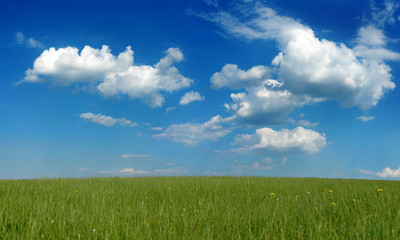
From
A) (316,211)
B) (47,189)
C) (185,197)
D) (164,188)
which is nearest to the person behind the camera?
(316,211)

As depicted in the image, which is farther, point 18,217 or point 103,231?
point 18,217

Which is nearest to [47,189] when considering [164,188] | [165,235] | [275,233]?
[164,188]

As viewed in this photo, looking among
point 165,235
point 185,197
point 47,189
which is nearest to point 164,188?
point 185,197

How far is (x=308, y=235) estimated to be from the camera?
4668 millimetres

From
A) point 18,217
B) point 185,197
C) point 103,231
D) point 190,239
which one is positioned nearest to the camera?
point 190,239

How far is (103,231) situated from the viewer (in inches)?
190

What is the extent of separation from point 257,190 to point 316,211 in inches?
174

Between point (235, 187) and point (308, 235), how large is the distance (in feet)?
21.6

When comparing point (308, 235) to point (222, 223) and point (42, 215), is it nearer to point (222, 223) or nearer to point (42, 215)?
point (222, 223)

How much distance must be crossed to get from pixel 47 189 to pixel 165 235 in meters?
6.87

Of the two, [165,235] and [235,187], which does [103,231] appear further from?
[235,187]

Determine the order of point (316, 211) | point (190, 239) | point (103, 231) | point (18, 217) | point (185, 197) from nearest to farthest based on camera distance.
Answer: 1. point (190, 239)
2. point (103, 231)
3. point (18, 217)
4. point (316, 211)
5. point (185, 197)

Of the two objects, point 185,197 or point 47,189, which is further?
point 47,189

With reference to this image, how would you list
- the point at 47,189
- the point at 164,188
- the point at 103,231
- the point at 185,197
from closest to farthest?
the point at 103,231 → the point at 185,197 → the point at 47,189 → the point at 164,188
